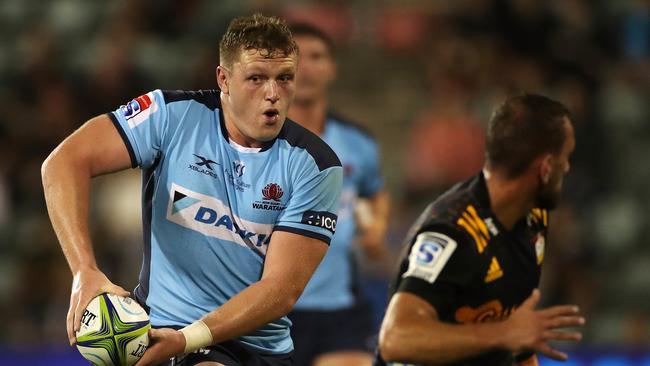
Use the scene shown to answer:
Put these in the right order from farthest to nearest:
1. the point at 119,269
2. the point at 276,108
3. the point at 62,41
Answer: the point at 62,41 → the point at 119,269 → the point at 276,108

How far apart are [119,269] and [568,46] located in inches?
176

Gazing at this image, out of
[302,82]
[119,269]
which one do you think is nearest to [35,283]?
[119,269]

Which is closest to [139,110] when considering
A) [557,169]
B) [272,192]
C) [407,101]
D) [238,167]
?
[238,167]

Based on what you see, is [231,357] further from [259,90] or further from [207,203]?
[259,90]

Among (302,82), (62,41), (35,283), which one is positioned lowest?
(35,283)

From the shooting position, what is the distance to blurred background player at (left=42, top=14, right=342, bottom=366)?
174 inches

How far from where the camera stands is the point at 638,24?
1094cm

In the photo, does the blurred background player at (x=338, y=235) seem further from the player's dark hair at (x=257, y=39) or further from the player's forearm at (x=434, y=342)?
the player's forearm at (x=434, y=342)

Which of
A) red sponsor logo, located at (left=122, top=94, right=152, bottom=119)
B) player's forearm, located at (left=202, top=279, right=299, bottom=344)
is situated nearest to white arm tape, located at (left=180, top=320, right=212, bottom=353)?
player's forearm, located at (left=202, top=279, right=299, bottom=344)

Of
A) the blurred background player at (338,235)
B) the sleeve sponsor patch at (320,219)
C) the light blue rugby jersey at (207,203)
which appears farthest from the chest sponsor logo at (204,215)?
the blurred background player at (338,235)

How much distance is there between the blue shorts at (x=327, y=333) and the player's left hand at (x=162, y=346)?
7.73ft

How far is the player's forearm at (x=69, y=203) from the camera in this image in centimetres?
412

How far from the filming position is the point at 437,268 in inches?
171

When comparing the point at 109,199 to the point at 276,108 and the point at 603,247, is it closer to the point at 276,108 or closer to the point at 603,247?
the point at 603,247
